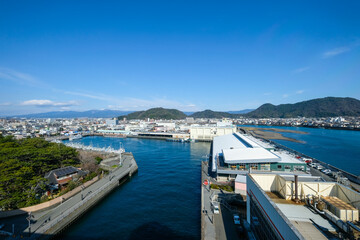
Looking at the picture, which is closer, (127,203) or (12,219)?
(12,219)

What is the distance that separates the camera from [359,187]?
46.3 ft

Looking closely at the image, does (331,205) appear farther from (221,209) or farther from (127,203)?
(127,203)

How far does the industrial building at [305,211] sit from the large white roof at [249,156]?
955 cm

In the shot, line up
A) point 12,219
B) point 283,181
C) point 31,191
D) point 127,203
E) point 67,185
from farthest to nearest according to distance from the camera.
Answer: point 67,185 → point 127,203 → point 31,191 → point 12,219 → point 283,181

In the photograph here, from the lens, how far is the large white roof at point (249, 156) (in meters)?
15.3

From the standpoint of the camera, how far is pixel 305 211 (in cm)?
493

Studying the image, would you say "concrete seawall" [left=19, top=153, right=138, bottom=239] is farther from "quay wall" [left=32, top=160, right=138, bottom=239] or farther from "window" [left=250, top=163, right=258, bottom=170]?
"window" [left=250, top=163, right=258, bottom=170]

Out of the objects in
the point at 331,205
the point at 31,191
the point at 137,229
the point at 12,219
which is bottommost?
the point at 137,229

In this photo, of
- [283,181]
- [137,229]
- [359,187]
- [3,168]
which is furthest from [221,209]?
[3,168]

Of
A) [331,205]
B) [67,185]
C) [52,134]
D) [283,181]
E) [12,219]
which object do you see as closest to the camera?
[331,205]

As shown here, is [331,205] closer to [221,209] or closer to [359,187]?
[221,209]

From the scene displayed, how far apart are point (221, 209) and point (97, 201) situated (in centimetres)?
981

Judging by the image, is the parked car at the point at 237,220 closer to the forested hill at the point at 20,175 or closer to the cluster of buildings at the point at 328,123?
the forested hill at the point at 20,175

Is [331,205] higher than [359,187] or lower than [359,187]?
higher
